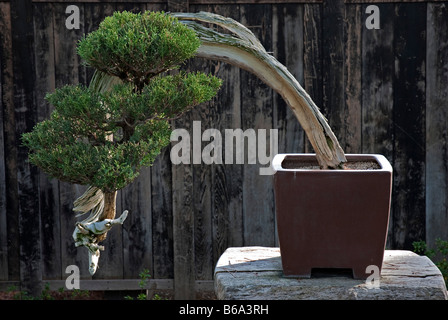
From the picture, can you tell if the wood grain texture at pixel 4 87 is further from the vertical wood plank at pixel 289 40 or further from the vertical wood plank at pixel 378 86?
the vertical wood plank at pixel 378 86

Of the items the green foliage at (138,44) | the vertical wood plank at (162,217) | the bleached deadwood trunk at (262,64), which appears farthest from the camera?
the vertical wood plank at (162,217)

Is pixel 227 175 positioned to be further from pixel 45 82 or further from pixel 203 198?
pixel 45 82

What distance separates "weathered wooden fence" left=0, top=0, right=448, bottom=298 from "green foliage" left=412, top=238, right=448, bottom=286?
0.19 feet

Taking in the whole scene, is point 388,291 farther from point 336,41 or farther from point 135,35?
point 336,41

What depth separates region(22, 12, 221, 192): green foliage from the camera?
2105mm

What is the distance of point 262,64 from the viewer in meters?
2.43

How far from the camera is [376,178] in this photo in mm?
2277

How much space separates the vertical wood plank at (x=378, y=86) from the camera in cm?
388

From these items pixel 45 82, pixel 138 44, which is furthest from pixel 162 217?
pixel 138 44

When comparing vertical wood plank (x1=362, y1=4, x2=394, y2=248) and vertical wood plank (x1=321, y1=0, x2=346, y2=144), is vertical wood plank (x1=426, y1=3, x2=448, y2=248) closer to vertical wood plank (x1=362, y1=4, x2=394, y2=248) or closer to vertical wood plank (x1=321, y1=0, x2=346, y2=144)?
vertical wood plank (x1=362, y1=4, x2=394, y2=248)

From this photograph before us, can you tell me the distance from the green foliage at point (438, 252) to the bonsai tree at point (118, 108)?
7.07 ft

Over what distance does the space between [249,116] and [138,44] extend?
6.15 ft

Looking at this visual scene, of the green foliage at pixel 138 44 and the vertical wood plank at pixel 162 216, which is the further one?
the vertical wood plank at pixel 162 216

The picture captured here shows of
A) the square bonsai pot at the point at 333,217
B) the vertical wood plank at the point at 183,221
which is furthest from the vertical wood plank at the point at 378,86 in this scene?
the square bonsai pot at the point at 333,217
